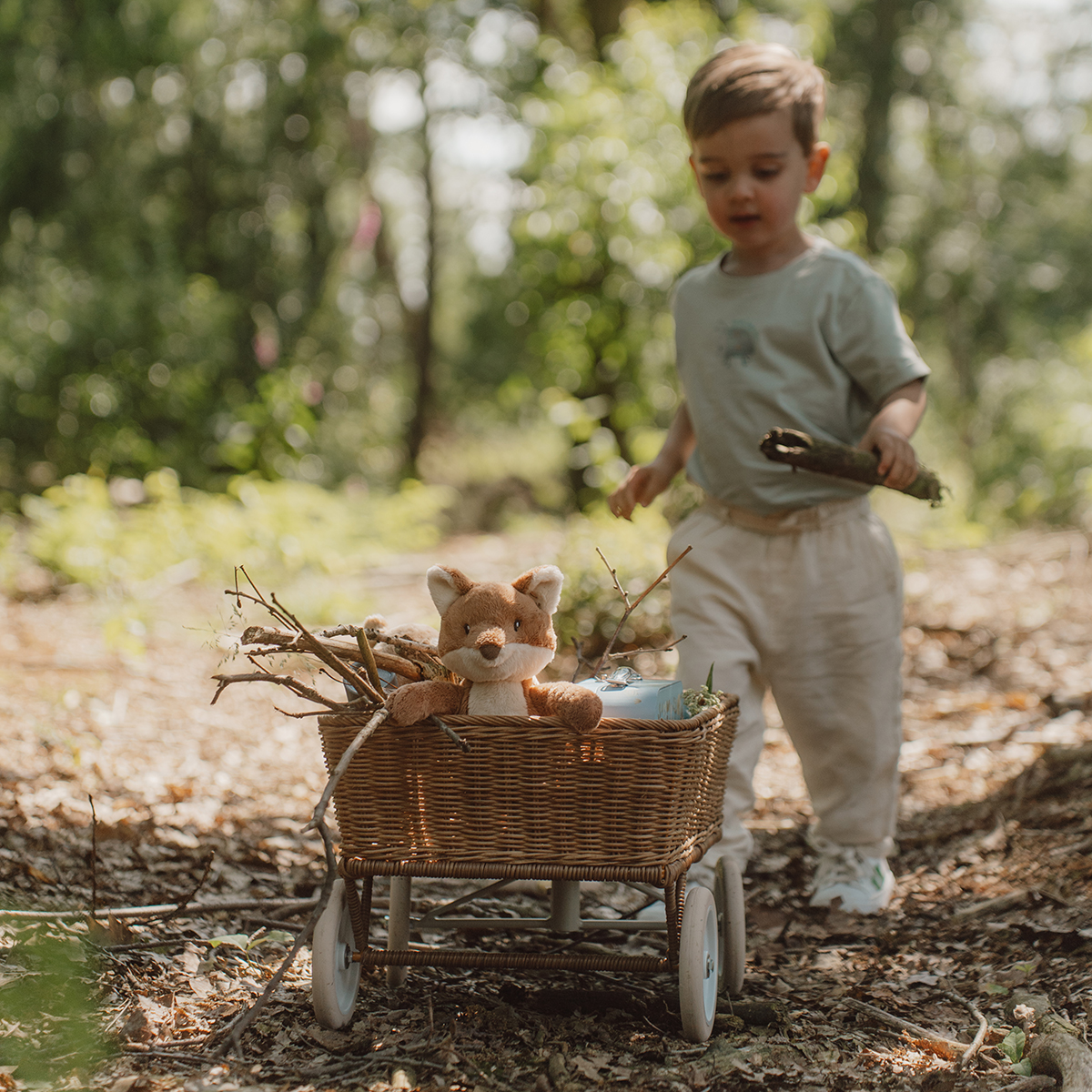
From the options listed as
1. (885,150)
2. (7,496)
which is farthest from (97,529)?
(885,150)

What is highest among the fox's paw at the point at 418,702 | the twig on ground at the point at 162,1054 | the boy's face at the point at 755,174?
the boy's face at the point at 755,174

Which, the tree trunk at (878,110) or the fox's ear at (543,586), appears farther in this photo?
the tree trunk at (878,110)

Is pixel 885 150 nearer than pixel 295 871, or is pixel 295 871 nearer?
pixel 295 871

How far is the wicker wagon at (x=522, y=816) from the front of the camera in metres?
1.96

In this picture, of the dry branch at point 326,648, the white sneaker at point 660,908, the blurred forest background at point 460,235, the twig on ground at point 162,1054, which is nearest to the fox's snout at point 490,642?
the dry branch at point 326,648

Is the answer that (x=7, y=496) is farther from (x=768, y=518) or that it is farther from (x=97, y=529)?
(x=768, y=518)

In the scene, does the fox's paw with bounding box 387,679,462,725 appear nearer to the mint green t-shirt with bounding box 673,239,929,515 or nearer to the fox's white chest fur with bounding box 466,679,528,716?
the fox's white chest fur with bounding box 466,679,528,716

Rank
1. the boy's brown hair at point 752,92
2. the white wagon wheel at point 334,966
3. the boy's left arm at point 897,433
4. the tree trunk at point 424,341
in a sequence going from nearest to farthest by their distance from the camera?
the white wagon wheel at point 334,966
the boy's left arm at point 897,433
the boy's brown hair at point 752,92
the tree trunk at point 424,341

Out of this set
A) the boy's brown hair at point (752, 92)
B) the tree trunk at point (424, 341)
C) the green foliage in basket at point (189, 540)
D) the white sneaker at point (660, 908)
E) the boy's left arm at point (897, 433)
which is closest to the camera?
the boy's left arm at point (897, 433)

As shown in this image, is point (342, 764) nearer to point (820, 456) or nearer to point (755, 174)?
point (820, 456)

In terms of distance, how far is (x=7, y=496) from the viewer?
353 inches

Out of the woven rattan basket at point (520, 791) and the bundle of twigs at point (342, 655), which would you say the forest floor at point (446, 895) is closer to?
the bundle of twigs at point (342, 655)

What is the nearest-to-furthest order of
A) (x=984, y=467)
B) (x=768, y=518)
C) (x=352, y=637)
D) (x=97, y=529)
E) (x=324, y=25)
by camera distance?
(x=352, y=637) < (x=768, y=518) < (x=97, y=529) < (x=984, y=467) < (x=324, y=25)

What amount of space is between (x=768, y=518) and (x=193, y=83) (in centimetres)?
1067
